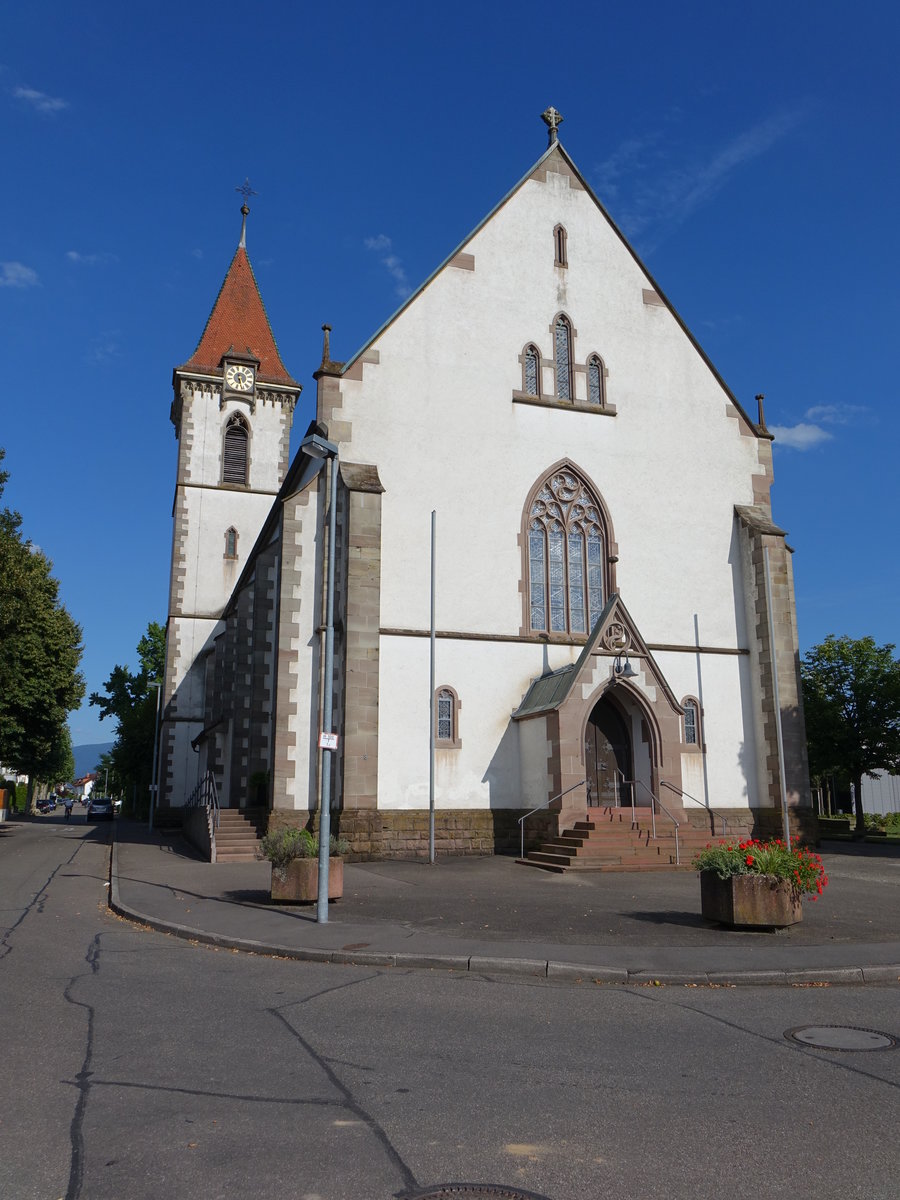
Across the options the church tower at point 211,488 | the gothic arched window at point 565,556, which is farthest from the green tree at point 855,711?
the church tower at point 211,488

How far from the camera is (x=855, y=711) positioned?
36781 mm

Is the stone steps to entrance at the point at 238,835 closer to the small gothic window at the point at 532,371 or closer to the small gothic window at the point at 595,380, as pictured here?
the small gothic window at the point at 532,371

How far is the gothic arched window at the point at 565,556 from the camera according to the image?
24266 mm

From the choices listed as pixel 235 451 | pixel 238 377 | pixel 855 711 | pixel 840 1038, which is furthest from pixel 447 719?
pixel 238 377

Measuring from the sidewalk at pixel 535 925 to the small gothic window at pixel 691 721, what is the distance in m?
5.66

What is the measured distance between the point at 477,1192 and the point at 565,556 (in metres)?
21.1

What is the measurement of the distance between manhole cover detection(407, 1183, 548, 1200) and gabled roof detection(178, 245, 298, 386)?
4451 centimetres

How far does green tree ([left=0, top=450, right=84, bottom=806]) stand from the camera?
3130 centimetres

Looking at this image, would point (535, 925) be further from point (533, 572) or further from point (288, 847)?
point (533, 572)

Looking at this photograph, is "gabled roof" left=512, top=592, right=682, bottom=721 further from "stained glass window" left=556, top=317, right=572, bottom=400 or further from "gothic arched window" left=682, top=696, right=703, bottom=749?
"stained glass window" left=556, top=317, right=572, bottom=400

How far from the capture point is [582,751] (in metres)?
21.4

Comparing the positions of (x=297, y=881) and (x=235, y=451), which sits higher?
(x=235, y=451)

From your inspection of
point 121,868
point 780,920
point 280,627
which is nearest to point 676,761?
point 280,627

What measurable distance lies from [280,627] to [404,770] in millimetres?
4333
